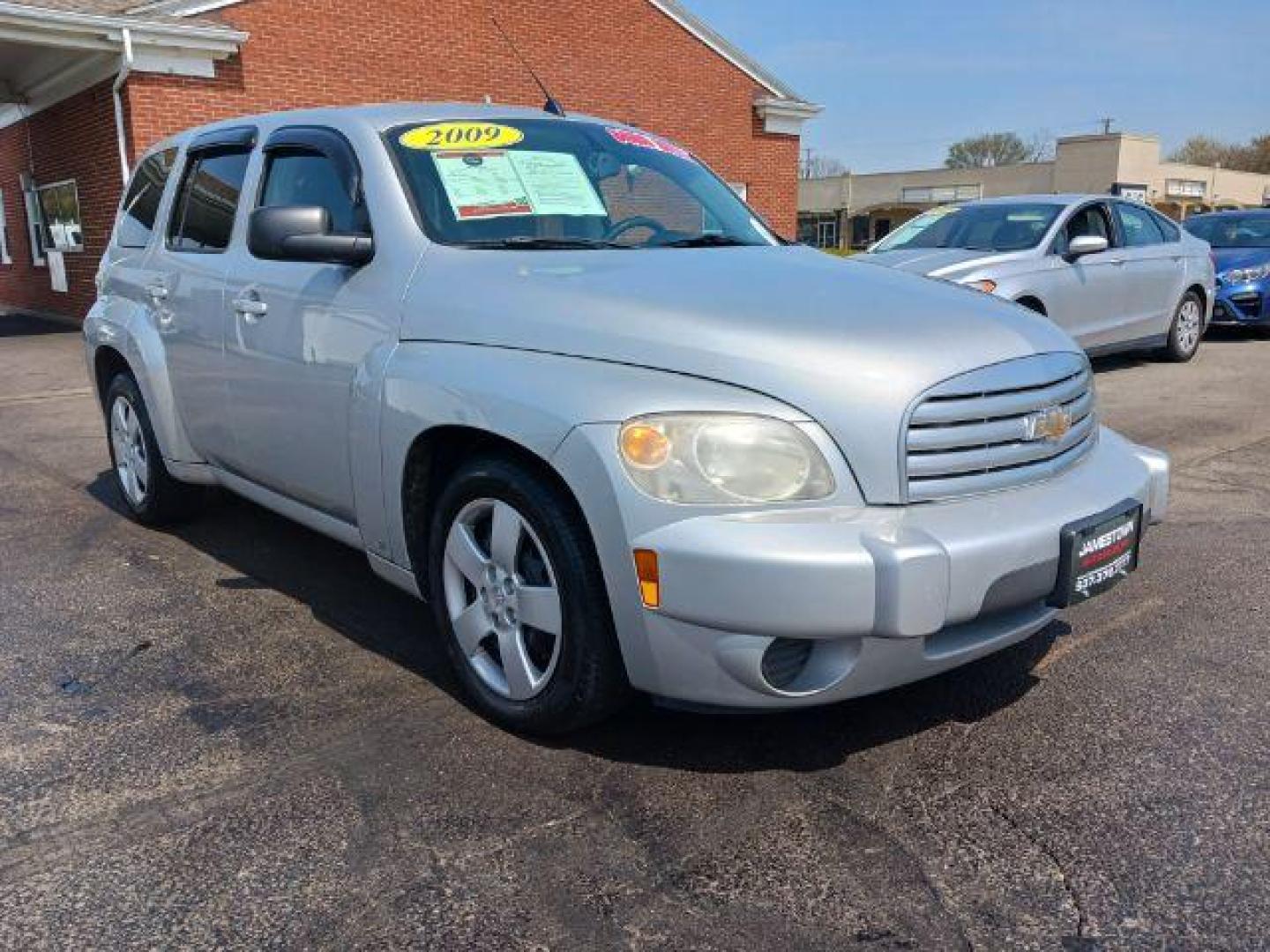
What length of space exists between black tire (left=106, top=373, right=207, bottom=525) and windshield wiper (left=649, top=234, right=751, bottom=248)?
2.64 metres

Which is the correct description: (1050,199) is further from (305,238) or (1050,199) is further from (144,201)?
(305,238)

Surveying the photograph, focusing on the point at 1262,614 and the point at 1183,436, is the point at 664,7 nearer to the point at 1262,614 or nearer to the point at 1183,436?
the point at 1183,436

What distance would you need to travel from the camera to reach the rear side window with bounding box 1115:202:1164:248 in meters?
9.85

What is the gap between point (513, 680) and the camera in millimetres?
2996

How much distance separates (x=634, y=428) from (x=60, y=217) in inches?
673

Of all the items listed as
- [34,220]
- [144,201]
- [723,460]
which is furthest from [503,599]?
[34,220]

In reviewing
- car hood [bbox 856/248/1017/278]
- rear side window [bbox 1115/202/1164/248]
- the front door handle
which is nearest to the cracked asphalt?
the front door handle

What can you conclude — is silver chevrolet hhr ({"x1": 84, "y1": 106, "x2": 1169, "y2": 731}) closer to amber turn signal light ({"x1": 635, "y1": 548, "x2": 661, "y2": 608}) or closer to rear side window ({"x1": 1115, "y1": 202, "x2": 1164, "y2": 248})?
amber turn signal light ({"x1": 635, "y1": 548, "x2": 661, "y2": 608})

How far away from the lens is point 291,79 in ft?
45.4

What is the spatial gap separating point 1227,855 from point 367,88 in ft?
46.9

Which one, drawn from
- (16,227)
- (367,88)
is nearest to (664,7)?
(367,88)

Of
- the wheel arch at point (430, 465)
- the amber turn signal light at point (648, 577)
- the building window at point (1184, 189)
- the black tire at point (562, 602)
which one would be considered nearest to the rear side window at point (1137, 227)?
the wheel arch at point (430, 465)

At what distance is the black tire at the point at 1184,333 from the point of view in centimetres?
1055

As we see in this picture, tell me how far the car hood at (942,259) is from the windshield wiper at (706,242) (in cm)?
454
